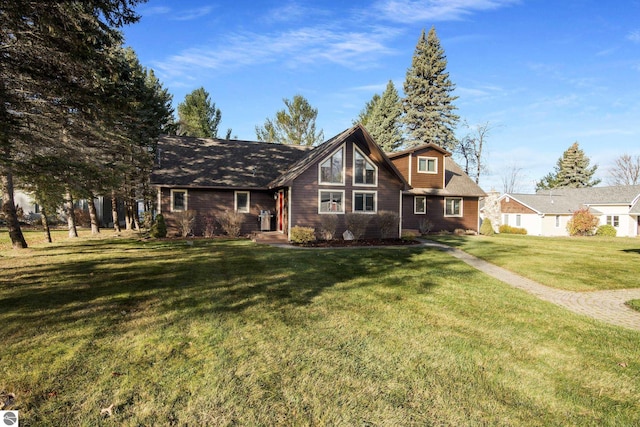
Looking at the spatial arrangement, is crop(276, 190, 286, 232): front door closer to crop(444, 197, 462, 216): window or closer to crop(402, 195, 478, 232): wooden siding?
crop(402, 195, 478, 232): wooden siding

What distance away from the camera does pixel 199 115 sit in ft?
128

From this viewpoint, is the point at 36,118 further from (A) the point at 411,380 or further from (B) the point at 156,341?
(A) the point at 411,380

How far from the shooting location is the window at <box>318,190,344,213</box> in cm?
1739

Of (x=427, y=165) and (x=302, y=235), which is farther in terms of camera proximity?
(x=427, y=165)

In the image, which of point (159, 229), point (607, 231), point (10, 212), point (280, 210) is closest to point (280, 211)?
point (280, 210)

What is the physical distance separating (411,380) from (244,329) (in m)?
2.52

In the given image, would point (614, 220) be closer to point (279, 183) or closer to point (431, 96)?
point (431, 96)

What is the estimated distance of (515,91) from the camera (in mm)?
20688

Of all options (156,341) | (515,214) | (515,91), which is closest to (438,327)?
(156,341)

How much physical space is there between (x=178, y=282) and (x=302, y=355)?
4.66 meters

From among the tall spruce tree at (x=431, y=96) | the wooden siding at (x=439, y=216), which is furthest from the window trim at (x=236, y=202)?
the tall spruce tree at (x=431, y=96)

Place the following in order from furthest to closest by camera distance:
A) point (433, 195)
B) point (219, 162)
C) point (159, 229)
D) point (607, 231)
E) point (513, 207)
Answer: point (513, 207), point (607, 231), point (433, 195), point (219, 162), point (159, 229)

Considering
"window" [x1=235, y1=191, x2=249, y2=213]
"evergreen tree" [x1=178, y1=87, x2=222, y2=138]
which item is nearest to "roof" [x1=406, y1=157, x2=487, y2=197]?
"window" [x1=235, y1=191, x2=249, y2=213]

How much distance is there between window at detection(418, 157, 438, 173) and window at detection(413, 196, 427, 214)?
1941 mm
